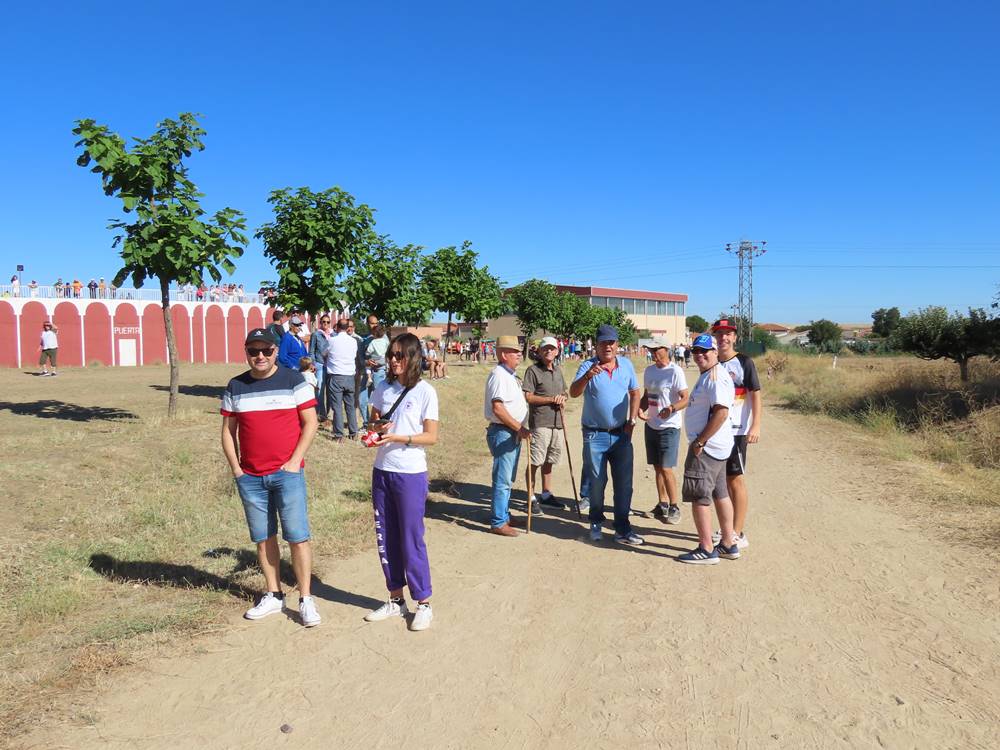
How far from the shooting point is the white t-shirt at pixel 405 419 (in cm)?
443

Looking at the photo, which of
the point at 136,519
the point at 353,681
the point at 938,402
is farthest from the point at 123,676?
the point at 938,402

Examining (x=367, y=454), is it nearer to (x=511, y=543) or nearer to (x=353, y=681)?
(x=511, y=543)

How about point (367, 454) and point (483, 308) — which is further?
point (483, 308)

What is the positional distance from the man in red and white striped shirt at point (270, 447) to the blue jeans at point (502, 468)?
224 centimetres

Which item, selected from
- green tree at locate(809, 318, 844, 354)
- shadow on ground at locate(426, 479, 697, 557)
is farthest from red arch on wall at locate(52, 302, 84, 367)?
green tree at locate(809, 318, 844, 354)

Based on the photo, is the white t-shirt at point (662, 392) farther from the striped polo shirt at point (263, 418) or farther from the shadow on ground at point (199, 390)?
the shadow on ground at point (199, 390)

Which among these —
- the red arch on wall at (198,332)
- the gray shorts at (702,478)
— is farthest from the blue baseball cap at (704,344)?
the red arch on wall at (198,332)

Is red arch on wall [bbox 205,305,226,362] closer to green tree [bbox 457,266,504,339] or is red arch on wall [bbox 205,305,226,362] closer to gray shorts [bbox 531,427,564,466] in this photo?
green tree [bbox 457,266,504,339]

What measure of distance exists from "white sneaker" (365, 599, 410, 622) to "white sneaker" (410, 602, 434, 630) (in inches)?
6.2

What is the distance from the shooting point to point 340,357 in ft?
33.6

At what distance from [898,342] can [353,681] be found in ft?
73.8

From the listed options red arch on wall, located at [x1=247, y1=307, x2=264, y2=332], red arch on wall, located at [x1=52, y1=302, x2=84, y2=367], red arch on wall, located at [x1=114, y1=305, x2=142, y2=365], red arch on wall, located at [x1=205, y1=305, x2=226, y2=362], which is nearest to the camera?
red arch on wall, located at [x1=52, y1=302, x2=84, y2=367]

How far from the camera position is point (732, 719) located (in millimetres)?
3334

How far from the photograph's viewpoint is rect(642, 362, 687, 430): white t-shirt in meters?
6.76
